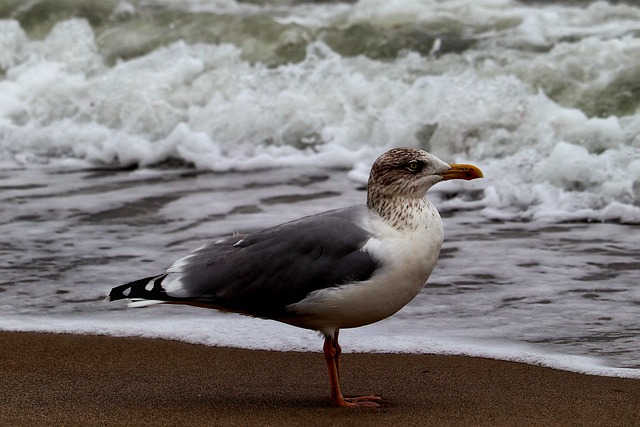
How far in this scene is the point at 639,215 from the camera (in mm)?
7332

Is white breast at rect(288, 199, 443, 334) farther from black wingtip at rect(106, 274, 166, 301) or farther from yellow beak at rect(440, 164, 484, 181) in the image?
black wingtip at rect(106, 274, 166, 301)

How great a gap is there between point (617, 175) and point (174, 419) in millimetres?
4695

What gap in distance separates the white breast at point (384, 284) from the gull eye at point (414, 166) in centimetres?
→ 20

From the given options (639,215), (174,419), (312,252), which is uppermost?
(312,252)

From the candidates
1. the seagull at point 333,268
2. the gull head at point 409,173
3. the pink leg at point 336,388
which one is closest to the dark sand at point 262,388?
the pink leg at point 336,388

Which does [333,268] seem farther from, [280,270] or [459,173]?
[459,173]

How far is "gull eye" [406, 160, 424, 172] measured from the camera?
177 inches

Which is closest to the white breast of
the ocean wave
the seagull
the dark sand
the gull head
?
the seagull

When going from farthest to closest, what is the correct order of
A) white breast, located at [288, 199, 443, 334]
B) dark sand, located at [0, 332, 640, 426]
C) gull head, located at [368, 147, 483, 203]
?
gull head, located at [368, 147, 483, 203] < white breast, located at [288, 199, 443, 334] < dark sand, located at [0, 332, 640, 426]

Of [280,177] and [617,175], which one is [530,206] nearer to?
[617,175]

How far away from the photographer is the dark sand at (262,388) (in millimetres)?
4023

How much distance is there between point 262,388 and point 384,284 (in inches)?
26.6

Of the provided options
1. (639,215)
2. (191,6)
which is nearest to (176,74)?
(191,6)

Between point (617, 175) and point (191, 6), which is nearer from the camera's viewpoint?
point (617, 175)
